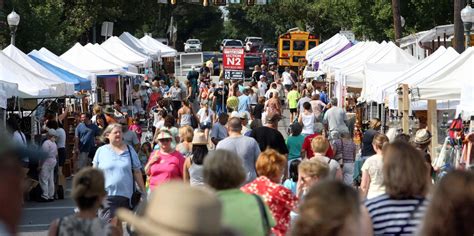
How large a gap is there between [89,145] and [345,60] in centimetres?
1437

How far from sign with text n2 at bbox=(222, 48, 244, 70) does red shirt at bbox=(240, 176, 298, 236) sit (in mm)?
27295

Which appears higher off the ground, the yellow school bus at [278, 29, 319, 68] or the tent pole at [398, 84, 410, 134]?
the yellow school bus at [278, 29, 319, 68]

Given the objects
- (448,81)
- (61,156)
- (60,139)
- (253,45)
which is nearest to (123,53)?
(61,156)

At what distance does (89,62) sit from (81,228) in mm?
25392

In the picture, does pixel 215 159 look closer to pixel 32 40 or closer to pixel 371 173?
pixel 371 173

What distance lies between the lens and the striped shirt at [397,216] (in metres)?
5.94

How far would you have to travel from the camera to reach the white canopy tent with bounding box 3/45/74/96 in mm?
20625

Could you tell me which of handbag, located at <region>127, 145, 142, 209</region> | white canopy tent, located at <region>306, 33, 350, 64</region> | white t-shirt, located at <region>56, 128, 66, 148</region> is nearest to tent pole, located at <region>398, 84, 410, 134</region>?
white t-shirt, located at <region>56, 128, 66, 148</region>

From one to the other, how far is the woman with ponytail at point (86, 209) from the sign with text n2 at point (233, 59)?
28069 mm

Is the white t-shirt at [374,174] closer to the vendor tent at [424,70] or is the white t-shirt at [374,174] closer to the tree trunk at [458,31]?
the vendor tent at [424,70]

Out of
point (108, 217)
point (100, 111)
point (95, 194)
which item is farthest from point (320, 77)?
point (95, 194)

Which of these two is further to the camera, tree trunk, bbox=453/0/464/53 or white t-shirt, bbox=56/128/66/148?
tree trunk, bbox=453/0/464/53

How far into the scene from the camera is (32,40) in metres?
39.6

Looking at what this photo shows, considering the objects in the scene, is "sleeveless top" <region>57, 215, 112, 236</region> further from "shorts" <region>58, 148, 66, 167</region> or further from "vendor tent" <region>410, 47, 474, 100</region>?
"shorts" <region>58, 148, 66, 167</region>
